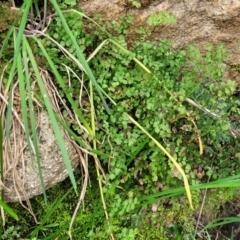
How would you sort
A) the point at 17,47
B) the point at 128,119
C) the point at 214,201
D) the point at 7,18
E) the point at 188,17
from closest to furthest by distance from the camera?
the point at 17,47
the point at 7,18
the point at 128,119
the point at 188,17
the point at 214,201

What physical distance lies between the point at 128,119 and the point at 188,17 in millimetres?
601

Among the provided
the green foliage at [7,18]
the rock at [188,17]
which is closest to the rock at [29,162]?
the green foliage at [7,18]

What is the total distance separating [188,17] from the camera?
2.13 meters

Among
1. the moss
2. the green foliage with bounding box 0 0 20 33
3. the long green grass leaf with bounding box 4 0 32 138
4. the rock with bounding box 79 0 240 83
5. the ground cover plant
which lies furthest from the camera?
the moss

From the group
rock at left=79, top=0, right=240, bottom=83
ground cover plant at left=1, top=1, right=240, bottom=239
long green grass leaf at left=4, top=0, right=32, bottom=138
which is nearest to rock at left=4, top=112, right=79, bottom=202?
ground cover plant at left=1, top=1, right=240, bottom=239

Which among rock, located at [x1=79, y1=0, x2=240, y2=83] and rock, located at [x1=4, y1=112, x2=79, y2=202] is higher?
rock, located at [x1=79, y1=0, x2=240, y2=83]

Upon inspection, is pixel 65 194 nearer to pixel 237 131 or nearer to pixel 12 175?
pixel 12 175

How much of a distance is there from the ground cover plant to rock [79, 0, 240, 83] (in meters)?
0.08

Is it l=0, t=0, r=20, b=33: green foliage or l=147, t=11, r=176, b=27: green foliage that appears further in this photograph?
l=147, t=11, r=176, b=27: green foliage

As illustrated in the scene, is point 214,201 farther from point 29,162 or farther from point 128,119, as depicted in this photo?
point 29,162

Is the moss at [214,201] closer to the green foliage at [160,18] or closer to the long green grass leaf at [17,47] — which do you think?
the green foliage at [160,18]

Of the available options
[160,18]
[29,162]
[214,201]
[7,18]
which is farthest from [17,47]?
[214,201]

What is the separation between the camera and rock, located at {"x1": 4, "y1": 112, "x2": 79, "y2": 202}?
1802 millimetres

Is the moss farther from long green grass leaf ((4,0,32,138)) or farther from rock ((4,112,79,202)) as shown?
long green grass leaf ((4,0,32,138))
